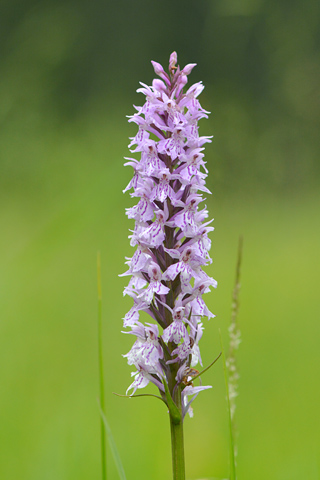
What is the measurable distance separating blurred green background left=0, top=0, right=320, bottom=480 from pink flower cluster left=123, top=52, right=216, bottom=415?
546 mm

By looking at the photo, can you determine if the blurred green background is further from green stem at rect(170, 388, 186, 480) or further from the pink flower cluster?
green stem at rect(170, 388, 186, 480)

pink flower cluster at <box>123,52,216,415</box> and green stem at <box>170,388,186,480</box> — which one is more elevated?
pink flower cluster at <box>123,52,216,415</box>

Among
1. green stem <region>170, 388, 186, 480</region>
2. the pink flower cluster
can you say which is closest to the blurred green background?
the pink flower cluster

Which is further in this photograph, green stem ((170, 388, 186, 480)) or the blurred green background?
the blurred green background

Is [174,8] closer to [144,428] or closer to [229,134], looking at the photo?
[229,134]

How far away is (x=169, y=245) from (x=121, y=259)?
12.9ft

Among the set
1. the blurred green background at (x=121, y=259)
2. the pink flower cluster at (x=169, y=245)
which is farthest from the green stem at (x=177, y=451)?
the blurred green background at (x=121, y=259)

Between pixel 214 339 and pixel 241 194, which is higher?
pixel 241 194

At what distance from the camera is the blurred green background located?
193 cm

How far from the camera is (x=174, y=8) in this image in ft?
29.2

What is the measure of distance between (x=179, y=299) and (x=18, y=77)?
1584 mm

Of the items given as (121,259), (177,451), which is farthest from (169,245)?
(121,259)

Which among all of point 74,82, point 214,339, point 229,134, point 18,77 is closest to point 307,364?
point 214,339

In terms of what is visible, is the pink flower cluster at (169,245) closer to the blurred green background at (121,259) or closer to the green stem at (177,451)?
the green stem at (177,451)
